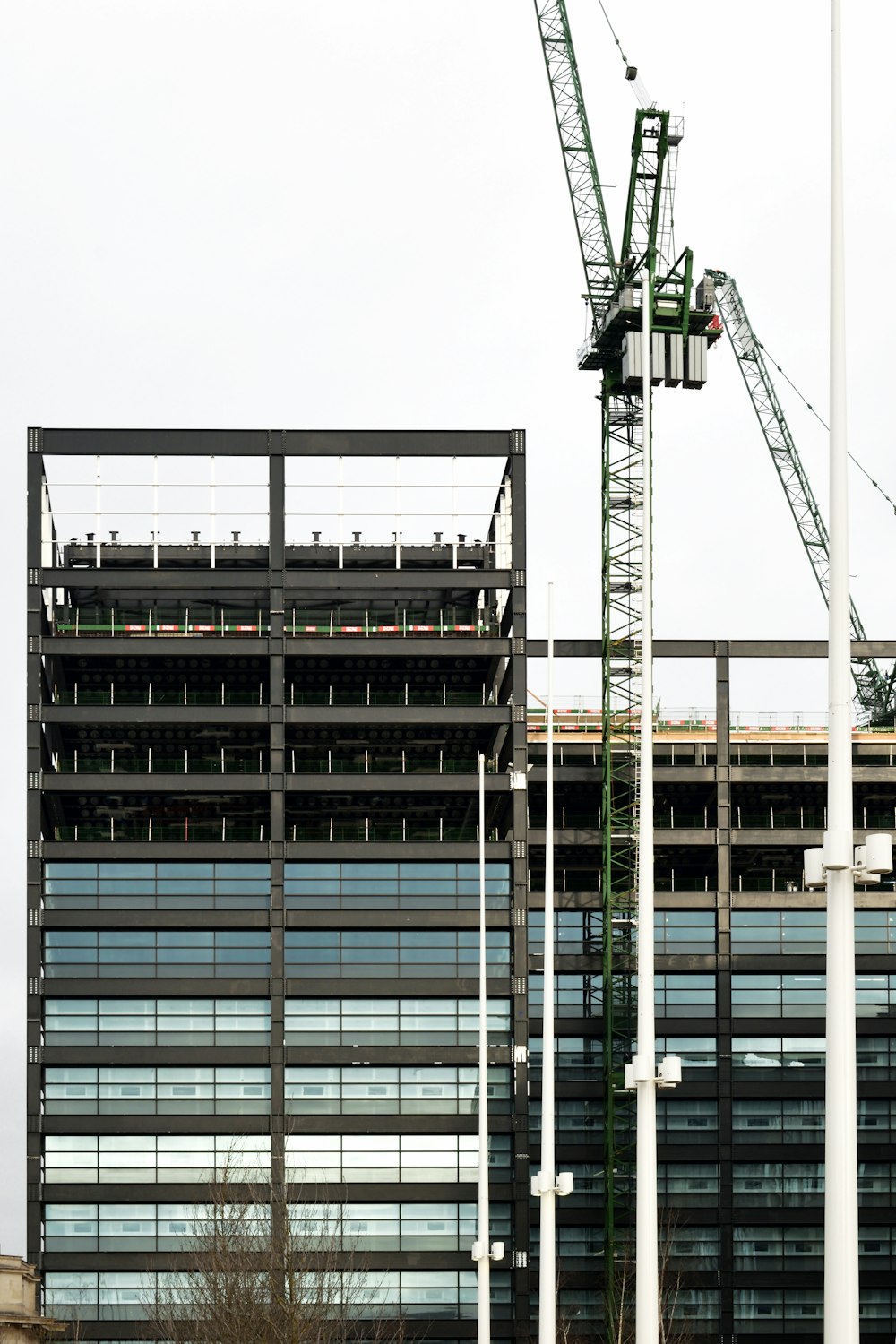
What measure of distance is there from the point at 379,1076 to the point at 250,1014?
9.39 metres

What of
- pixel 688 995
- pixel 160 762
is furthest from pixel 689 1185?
pixel 160 762

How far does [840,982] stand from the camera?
104 feet

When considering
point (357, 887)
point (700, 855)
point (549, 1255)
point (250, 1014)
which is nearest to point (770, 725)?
point (700, 855)

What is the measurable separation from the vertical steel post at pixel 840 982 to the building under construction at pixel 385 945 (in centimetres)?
Result: 10287

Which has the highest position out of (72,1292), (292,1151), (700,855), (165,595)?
(165,595)

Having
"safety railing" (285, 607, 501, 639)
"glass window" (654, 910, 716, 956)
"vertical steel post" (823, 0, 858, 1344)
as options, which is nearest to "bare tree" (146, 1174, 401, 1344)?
"glass window" (654, 910, 716, 956)

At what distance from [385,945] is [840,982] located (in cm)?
10913

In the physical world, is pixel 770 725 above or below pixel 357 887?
above

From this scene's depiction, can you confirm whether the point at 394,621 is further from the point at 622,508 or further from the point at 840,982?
the point at 840,982

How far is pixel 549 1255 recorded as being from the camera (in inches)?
2847

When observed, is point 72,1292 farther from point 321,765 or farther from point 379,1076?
point 321,765

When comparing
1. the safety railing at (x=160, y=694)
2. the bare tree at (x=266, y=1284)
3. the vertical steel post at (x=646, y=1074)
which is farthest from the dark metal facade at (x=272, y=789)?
the vertical steel post at (x=646, y=1074)

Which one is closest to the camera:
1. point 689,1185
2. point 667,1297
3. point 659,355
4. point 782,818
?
point 667,1297

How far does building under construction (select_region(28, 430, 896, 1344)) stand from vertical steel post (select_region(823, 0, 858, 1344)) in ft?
337
